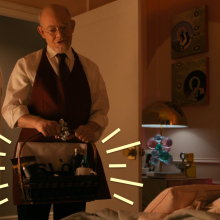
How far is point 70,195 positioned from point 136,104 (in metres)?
1.46

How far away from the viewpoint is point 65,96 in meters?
1.80

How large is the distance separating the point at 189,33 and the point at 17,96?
2.43 meters

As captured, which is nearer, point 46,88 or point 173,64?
point 46,88

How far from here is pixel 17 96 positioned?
1761mm

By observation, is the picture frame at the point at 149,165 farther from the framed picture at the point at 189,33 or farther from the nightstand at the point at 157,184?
the framed picture at the point at 189,33

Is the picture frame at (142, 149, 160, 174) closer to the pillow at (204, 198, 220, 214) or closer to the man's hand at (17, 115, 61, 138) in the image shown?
the man's hand at (17, 115, 61, 138)

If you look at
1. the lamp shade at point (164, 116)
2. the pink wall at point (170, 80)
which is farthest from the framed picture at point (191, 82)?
the lamp shade at point (164, 116)

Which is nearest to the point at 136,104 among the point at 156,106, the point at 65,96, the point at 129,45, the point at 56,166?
the point at 129,45

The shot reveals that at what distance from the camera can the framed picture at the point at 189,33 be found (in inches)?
143

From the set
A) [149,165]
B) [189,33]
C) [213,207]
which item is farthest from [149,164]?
[213,207]

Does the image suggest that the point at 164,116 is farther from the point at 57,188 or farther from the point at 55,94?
the point at 57,188

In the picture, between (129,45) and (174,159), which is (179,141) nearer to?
(174,159)

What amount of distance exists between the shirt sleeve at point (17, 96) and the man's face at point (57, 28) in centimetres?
17

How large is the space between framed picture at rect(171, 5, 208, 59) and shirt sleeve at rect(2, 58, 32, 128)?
2.23 meters
